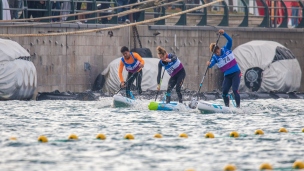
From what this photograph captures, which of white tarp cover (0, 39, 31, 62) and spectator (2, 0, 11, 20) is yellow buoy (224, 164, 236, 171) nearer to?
white tarp cover (0, 39, 31, 62)

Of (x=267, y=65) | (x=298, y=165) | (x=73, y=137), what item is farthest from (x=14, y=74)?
(x=298, y=165)

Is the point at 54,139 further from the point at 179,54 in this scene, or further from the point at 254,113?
the point at 179,54

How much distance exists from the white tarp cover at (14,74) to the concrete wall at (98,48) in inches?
63.5

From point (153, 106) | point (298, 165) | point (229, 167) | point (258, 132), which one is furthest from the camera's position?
point (153, 106)

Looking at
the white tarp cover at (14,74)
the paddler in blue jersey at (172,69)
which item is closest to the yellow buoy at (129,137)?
the paddler in blue jersey at (172,69)

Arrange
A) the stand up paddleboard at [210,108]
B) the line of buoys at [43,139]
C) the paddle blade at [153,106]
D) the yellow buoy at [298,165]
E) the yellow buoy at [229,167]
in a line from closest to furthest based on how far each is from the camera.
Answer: the yellow buoy at [229,167]
the yellow buoy at [298,165]
the line of buoys at [43,139]
the stand up paddleboard at [210,108]
the paddle blade at [153,106]

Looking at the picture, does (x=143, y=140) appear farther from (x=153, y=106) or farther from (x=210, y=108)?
(x=153, y=106)

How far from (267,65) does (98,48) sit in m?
6.65

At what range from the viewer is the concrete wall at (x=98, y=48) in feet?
105

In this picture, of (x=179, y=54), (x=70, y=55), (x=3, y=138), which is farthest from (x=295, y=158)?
(x=179, y=54)

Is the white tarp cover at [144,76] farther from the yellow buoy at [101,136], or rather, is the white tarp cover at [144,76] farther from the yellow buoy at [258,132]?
the yellow buoy at [101,136]

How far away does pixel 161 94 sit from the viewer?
31.2m

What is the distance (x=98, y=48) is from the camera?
33.5 meters

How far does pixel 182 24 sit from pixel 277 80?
4.08 m
